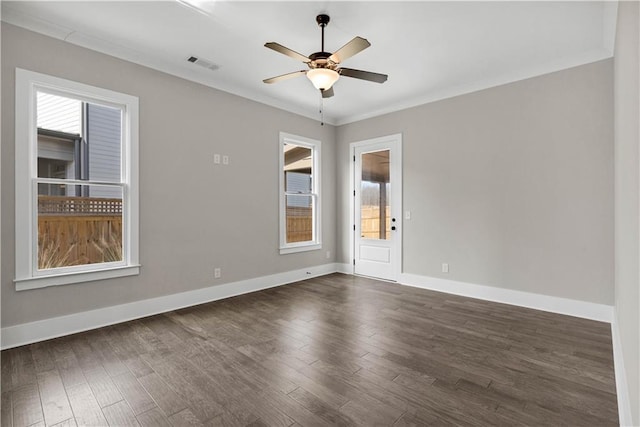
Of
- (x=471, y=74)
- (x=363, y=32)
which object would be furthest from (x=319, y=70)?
(x=471, y=74)

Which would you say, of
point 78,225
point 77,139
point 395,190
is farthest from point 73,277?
point 395,190

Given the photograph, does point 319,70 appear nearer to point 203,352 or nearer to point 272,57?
point 272,57

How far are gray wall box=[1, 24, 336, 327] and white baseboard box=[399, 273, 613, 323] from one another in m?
2.14

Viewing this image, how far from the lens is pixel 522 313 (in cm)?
364

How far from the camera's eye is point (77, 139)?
3188 millimetres

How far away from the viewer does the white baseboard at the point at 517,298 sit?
11.2 ft

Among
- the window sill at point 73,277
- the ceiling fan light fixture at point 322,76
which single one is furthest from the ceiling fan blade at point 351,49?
the window sill at point 73,277

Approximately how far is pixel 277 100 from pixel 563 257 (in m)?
4.50

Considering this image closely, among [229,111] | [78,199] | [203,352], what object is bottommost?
[203,352]

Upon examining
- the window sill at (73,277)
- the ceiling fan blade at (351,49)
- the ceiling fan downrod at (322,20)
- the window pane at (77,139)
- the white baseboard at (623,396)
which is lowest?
the white baseboard at (623,396)

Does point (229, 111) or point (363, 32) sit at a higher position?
point (363, 32)

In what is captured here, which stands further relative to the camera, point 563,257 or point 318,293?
point 318,293

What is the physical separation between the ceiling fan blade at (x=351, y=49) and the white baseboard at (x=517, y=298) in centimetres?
351

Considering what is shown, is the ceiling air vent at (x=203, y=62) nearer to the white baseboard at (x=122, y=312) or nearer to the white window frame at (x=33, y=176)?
the white window frame at (x=33, y=176)
